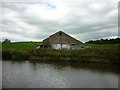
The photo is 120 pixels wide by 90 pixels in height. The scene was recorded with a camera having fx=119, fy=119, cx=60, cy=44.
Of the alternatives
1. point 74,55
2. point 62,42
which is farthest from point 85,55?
point 62,42

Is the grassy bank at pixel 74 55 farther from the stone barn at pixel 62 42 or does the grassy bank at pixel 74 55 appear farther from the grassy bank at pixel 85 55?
the stone barn at pixel 62 42

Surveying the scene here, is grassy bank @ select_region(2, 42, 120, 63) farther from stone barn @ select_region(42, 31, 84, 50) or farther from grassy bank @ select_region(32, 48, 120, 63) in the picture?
stone barn @ select_region(42, 31, 84, 50)

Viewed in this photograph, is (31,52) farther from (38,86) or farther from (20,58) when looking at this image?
(38,86)

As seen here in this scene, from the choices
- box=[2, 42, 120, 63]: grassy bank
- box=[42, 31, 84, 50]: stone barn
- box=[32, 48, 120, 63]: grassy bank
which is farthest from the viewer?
box=[42, 31, 84, 50]: stone barn

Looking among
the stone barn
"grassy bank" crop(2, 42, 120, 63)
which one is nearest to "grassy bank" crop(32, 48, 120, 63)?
"grassy bank" crop(2, 42, 120, 63)

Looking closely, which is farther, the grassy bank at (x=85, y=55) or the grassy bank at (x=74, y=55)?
the grassy bank at (x=74, y=55)

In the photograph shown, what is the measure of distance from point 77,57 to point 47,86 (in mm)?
13070

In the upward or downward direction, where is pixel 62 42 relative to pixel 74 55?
upward

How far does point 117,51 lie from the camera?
1933cm

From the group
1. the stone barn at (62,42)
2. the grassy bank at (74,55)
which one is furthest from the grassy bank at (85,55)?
the stone barn at (62,42)

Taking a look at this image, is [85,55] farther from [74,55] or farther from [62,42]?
[62,42]

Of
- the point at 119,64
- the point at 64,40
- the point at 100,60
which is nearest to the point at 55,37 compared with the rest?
the point at 64,40

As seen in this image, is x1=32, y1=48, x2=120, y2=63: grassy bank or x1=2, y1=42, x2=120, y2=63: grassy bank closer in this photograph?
x1=32, y1=48, x2=120, y2=63: grassy bank

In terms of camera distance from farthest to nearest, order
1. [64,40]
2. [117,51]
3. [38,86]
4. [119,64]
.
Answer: [64,40] < [117,51] < [119,64] < [38,86]
